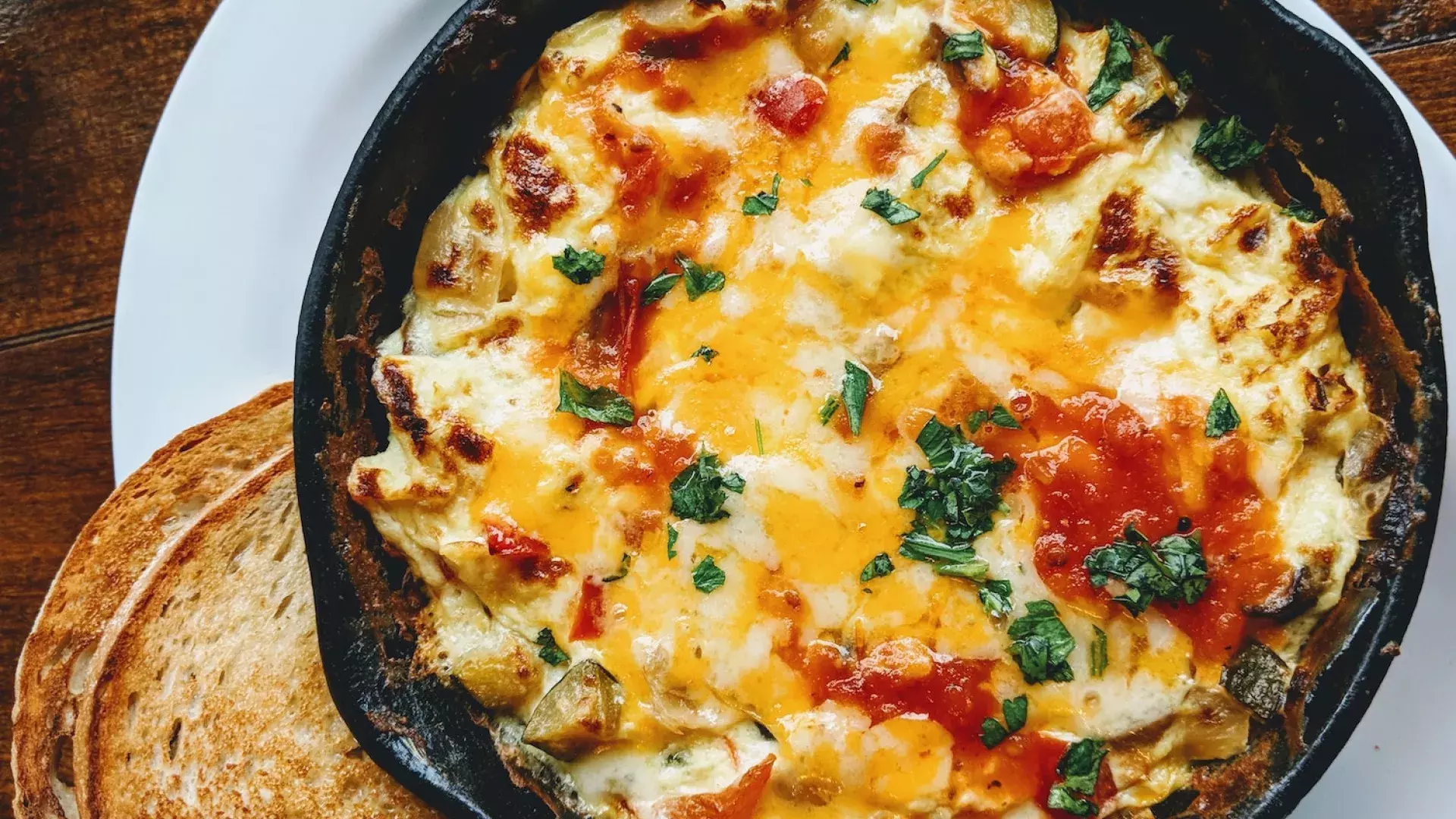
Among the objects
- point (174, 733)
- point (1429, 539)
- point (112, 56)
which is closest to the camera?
point (1429, 539)

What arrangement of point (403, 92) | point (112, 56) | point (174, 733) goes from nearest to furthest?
point (403, 92)
point (174, 733)
point (112, 56)

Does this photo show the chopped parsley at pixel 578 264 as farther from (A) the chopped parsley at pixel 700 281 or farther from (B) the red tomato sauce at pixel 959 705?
(B) the red tomato sauce at pixel 959 705

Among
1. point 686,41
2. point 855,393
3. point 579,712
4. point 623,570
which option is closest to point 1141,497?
point 855,393

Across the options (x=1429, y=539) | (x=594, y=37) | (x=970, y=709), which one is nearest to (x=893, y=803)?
(x=970, y=709)

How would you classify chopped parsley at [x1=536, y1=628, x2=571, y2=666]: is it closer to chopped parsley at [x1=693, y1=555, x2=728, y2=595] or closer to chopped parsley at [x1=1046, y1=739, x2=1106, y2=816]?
chopped parsley at [x1=693, y1=555, x2=728, y2=595]

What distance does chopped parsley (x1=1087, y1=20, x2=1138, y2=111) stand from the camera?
2.83m

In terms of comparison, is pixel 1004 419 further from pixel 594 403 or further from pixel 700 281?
pixel 594 403

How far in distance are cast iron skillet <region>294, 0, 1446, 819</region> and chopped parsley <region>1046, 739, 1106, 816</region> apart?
299 millimetres

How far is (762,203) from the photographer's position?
279 cm

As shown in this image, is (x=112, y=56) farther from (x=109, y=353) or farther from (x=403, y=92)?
(x=403, y=92)

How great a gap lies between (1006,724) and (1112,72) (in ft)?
5.38

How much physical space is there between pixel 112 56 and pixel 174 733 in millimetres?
2200

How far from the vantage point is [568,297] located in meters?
2.77

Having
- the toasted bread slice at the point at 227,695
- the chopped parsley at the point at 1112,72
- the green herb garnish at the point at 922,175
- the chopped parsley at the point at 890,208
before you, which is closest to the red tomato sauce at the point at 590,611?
the toasted bread slice at the point at 227,695
